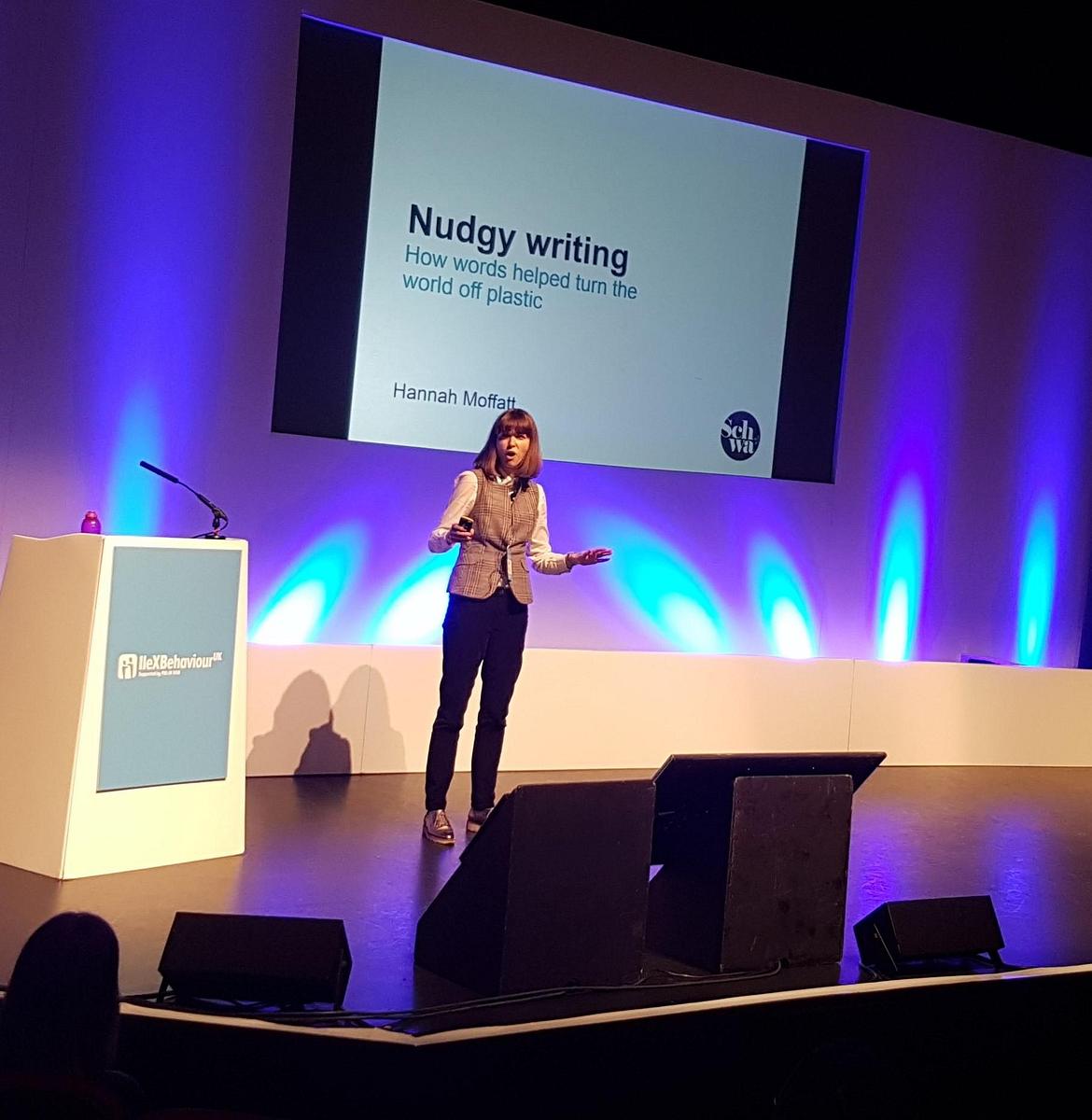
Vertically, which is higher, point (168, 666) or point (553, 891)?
point (168, 666)

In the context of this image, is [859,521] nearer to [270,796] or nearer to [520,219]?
[520,219]

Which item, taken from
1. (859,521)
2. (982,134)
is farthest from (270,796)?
(982,134)

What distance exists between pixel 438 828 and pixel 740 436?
2979 mm

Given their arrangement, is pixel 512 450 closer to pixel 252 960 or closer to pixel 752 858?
pixel 752 858

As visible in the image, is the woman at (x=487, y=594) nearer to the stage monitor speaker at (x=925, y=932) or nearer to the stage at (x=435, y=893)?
the stage at (x=435, y=893)

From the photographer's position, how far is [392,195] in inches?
239

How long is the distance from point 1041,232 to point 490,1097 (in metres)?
6.59

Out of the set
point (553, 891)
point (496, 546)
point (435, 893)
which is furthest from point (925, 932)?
point (496, 546)

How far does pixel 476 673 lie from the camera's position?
479 centimetres

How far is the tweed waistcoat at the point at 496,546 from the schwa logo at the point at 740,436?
2.31 meters

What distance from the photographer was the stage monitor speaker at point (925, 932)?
357cm

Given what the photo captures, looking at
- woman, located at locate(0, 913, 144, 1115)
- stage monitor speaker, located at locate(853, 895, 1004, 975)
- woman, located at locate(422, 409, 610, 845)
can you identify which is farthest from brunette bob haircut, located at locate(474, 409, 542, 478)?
woman, located at locate(0, 913, 144, 1115)

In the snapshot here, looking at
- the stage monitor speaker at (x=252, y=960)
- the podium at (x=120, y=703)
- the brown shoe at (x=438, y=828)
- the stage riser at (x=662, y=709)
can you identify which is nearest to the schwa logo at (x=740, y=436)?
the stage riser at (x=662, y=709)

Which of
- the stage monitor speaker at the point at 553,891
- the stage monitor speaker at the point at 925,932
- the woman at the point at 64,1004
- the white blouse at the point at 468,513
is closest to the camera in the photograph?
the woman at the point at 64,1004
